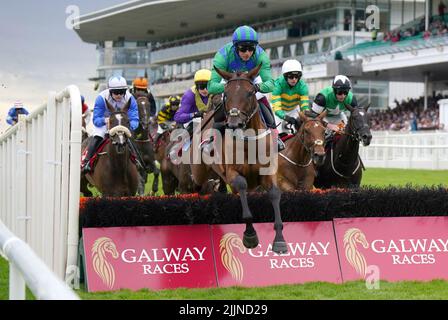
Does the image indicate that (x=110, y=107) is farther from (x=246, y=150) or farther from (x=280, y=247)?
(x=280, y=247)

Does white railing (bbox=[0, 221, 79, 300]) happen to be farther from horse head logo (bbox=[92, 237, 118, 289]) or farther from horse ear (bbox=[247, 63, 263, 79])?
horse ear (bbox=[247, 63, 263, 79])

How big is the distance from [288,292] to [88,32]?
63907 mm

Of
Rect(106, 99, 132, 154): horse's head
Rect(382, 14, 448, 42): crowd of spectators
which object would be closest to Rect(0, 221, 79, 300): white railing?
Rect(106, 99, 132, 154): horse's head

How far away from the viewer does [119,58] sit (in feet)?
235

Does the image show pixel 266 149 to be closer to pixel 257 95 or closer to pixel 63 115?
pixel 257 95

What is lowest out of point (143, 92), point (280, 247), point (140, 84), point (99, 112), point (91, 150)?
point (280, 247)

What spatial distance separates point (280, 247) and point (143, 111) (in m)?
5.68

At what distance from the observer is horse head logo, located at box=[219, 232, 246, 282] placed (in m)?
6.72

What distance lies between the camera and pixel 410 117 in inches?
1377

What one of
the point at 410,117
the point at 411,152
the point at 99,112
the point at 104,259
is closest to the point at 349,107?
the point at 99,112

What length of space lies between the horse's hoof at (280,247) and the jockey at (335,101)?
3658mm

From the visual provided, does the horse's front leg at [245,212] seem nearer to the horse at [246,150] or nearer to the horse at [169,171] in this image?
the horse at [246,150]

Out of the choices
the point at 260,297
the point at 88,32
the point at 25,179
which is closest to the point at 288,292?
the point at 260,297
